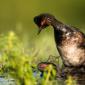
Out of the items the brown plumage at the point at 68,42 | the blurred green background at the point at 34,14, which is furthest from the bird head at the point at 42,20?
the blurred green background at the point at 34,14

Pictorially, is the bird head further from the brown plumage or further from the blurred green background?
the blurred green background

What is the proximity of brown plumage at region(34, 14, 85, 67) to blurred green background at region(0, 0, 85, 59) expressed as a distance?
153 centimetres

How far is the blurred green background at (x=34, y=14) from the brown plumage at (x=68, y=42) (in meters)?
1.53

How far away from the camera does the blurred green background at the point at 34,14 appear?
1210 cm

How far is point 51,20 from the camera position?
31.2 feet

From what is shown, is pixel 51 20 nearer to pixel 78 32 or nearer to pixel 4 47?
pixel 78 32

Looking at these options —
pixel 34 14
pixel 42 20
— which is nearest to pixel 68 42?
pixel 42 20

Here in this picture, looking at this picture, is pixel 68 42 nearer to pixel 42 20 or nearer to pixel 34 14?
pixel 42 20

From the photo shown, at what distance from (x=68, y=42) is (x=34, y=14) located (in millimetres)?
6302

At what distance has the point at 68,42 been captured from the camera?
9367 mm

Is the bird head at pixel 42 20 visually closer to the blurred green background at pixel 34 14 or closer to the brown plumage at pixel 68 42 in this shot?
the brown plumage at pixel 68 42

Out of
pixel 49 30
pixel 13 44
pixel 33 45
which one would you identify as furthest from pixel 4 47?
→ pixel 49 30

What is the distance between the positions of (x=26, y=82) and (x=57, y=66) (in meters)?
3.52

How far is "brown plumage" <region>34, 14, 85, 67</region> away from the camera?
9.38 m
